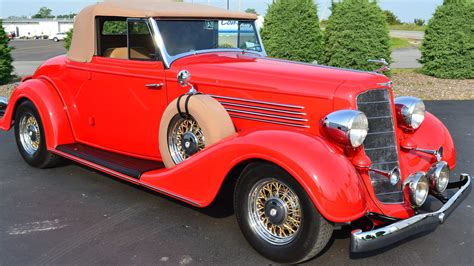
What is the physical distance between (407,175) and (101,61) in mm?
3254

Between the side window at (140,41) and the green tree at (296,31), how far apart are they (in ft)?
27.5

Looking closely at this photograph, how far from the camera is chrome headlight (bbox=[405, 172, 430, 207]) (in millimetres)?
3260

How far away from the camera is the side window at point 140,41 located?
14.4ft

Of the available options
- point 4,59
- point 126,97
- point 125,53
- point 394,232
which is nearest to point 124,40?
point 125,53

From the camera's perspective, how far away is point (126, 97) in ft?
14.9

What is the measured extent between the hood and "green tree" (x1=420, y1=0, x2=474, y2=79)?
10810mm

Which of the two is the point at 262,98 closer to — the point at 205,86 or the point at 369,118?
the point at 205,86

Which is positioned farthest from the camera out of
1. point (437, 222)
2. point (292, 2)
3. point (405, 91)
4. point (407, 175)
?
point (292, 2)

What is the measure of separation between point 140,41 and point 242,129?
59.9 inches

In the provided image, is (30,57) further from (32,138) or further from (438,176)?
(438,176)

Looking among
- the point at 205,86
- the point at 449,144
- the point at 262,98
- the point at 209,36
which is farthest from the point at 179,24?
the point at 449,144

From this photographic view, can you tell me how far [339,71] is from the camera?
3.68 meters

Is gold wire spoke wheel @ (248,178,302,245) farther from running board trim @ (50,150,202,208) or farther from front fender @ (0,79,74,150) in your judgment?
front fender @ (0,79,74,150)

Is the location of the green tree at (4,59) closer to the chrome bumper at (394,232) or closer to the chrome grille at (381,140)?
the chrome grille at (381,140)
